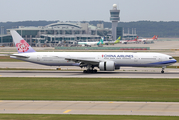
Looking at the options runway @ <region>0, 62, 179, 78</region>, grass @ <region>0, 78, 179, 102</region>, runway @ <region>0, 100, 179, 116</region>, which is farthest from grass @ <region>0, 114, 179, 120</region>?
runway @ <region>0, 62, 179, 78</region>

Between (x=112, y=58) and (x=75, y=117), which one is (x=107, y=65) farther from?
(x=75, y=117)

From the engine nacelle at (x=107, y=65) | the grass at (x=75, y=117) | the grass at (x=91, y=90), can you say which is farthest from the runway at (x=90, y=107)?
the engine nacelle at (x=107, y=65)

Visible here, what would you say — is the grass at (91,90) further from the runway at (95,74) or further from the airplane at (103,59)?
the airplane at (103,59)

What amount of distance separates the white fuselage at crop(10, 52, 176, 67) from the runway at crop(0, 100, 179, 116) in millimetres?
26744

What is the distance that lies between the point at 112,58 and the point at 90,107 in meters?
29.5

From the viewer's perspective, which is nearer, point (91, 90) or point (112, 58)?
point (91, 90)

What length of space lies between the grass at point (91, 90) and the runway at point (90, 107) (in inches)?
85.1

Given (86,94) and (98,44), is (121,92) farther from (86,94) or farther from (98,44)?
(98,44)

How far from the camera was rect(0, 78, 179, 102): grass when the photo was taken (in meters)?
29.2

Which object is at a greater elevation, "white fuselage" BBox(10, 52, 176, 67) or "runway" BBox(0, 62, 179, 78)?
"white fuselage" BBox(10, 52, 176, 67)

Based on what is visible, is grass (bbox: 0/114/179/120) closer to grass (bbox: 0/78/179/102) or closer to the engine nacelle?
grass (bbox: 0/78/179/102)

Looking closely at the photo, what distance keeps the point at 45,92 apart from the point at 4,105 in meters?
8.46

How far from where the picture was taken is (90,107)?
24.2 m

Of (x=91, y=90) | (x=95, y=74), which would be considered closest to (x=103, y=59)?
(x=95, y=74)
